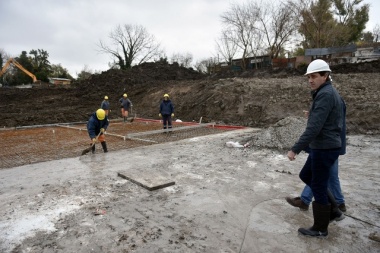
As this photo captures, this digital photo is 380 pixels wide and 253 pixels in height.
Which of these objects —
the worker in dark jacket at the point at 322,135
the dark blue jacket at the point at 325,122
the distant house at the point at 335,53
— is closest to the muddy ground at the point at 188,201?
the worker in dark jacket at the point at 322,135

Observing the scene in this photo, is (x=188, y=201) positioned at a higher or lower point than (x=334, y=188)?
lower

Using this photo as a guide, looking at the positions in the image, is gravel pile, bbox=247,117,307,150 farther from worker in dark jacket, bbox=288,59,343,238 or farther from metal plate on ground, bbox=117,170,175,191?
worker in dark jacket, bbox=288,59,343,238

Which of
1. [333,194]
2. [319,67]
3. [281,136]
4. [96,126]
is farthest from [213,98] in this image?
[319,67]

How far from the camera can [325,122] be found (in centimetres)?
271

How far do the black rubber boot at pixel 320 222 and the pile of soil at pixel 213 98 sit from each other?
7.81 m

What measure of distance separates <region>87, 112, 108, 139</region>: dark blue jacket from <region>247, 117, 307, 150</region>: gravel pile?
4182mm

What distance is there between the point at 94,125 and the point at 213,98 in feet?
28.9

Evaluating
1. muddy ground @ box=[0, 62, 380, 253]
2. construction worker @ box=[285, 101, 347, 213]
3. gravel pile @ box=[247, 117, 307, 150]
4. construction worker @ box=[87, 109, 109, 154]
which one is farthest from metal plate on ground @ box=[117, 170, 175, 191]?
gravel pile @ box=[247, 117, 307, 150]

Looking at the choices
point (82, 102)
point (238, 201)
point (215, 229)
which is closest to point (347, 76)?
point (238, 201)

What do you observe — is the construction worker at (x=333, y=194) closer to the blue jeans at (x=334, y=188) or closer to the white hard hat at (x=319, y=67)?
the blue jeans at (x=334, y=188)

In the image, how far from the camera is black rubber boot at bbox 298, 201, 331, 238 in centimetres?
280

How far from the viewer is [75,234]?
10.1 feet

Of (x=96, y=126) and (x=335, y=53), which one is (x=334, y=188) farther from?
(x=335, y=53)

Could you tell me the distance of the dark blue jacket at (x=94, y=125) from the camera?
7.10 metres
